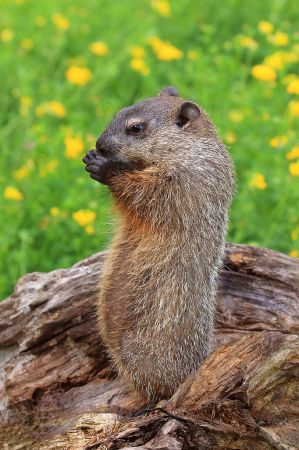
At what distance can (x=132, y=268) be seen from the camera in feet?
11.3

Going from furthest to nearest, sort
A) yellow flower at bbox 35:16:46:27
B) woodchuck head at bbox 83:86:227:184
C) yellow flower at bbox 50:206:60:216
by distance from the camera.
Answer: yellow flower at bbox 35:16:46:27 < yellow flower at bbox 50:206:60:216 < woodchuck head at bbox 83:86:227:184

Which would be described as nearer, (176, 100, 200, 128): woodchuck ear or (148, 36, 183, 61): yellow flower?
(176, 100, 200, 128): woodchuck ear

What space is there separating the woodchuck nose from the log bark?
0.29 meters

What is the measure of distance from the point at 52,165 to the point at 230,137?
5.79 ft

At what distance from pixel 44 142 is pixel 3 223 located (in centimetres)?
93

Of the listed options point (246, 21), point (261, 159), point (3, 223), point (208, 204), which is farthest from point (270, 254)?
point (246, 21)

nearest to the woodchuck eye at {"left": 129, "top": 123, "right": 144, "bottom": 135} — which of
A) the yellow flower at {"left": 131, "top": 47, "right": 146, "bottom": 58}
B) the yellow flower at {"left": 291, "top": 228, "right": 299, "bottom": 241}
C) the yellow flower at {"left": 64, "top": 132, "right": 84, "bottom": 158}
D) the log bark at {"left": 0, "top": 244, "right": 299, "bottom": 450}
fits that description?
the log bark at {"left": 0, "top": 244, "right": 299, "bottom": 450}

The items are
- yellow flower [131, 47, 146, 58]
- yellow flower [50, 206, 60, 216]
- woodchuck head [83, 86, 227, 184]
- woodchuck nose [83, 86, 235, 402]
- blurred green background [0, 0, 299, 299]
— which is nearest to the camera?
woodchuck nose [83, 86, 235, 402]

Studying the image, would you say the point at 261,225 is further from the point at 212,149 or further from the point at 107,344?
the point at 107,344

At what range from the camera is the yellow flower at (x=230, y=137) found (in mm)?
5348

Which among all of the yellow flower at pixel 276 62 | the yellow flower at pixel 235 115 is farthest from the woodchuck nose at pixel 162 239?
the yellow flower at pixel 276 62

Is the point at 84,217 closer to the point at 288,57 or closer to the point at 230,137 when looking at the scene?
the point at 230,137

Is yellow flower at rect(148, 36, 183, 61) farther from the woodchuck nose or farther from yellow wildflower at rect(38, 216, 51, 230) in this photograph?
the woodchuck nose

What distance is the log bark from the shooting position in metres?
2.84
